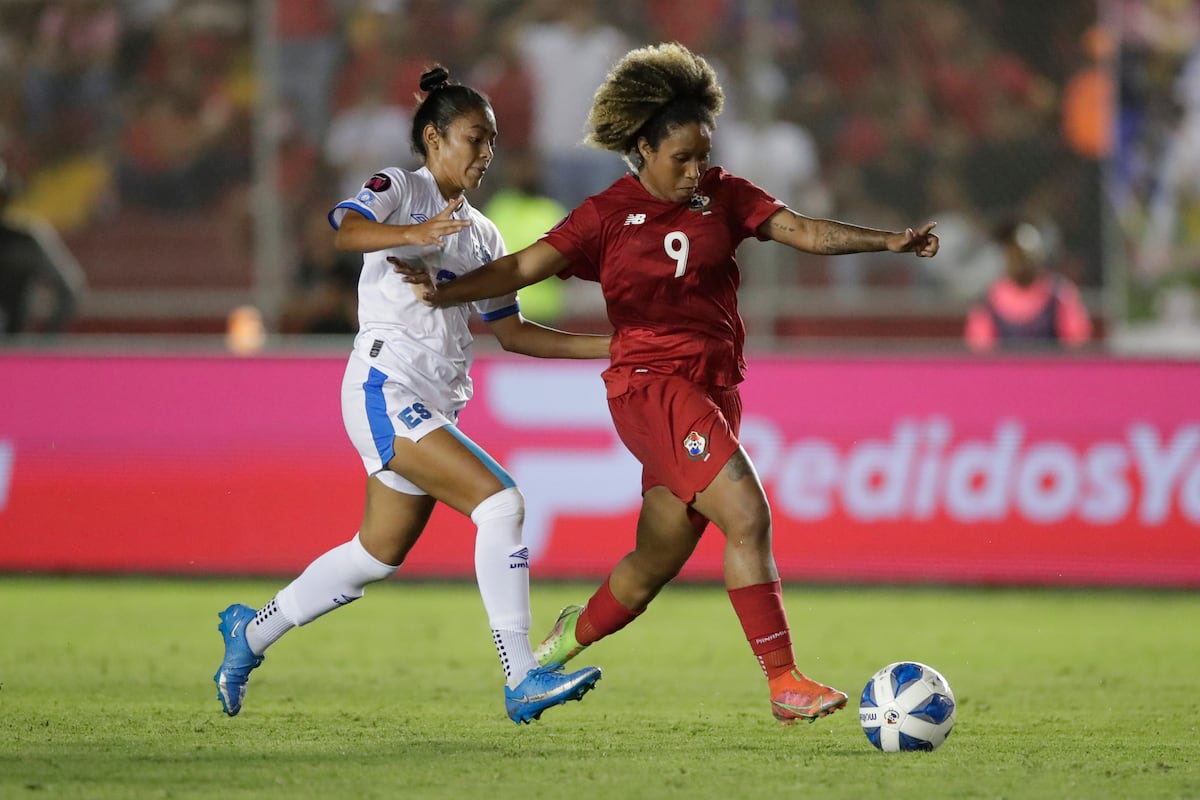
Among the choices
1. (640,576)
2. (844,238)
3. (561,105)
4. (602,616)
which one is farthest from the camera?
(561,105)

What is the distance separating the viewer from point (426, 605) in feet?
32.2

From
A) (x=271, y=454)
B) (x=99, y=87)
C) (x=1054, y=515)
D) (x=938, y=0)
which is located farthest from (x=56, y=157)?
(x=1054, y=515)

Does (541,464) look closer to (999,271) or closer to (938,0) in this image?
(999,271)

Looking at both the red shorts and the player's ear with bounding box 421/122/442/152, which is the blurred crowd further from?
the red shorts

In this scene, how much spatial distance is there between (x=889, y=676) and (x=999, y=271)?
8.53 metres

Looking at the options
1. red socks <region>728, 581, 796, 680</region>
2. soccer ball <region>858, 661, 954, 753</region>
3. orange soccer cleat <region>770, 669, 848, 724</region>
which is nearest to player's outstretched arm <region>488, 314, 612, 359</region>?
red socks <region>728, 581, 796, 680</region>

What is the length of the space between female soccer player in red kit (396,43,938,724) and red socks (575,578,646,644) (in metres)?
0.22

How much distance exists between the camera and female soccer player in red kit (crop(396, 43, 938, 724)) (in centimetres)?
574

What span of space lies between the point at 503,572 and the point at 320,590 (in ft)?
2.23

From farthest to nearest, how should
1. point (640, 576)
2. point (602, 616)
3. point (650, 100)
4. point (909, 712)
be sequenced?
point (602, 616) → point (640, 576) → point (650, 100) → point (909, 712)

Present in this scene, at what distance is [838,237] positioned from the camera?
5816 millimetres

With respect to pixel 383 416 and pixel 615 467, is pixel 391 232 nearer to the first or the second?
pixel 383 416

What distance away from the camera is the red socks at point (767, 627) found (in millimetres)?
5691

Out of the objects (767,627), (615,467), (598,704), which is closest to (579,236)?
(767,627)
